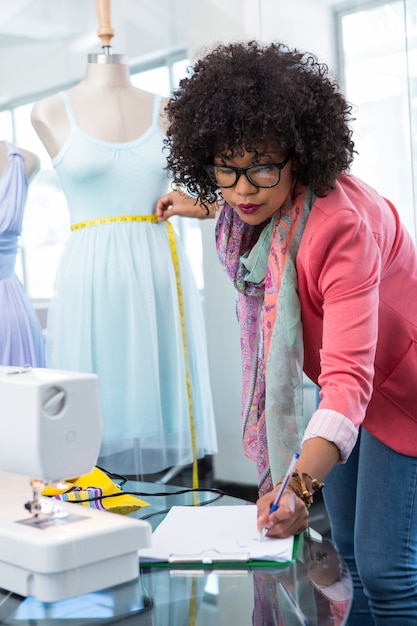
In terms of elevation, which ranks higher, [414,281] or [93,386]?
[414,281]

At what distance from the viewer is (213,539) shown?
49.8 inches

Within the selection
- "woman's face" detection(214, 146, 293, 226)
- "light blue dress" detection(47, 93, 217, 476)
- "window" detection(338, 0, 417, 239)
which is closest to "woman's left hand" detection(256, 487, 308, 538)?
"woman's face" detection(214, 146, 293, 226)

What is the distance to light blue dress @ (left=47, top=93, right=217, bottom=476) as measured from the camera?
2668 millimetres

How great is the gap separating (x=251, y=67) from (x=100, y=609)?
944mm

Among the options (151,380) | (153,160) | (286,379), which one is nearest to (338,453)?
(286,379)

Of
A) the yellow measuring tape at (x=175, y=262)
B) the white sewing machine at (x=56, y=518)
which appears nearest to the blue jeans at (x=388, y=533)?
the white sewing machine at (x=56, y=518)

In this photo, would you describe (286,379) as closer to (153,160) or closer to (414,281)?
(414,281)

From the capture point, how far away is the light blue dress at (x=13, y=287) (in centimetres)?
283

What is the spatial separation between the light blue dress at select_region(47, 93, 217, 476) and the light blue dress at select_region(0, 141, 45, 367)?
0.14m

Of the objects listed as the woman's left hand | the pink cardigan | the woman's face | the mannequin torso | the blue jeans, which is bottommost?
the blue jeans

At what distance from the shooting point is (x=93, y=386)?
43.3 inches

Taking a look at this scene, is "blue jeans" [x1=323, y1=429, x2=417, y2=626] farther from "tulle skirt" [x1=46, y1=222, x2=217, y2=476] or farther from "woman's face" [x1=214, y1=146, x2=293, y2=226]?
"tulle skirt" [x1=46, y1=222, x2=217, y2=476]

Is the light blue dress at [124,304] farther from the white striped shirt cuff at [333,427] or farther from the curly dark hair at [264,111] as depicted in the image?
the white striped shirt cuff at [333,427]

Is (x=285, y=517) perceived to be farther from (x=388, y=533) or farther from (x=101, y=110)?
(x=101, y=110)
